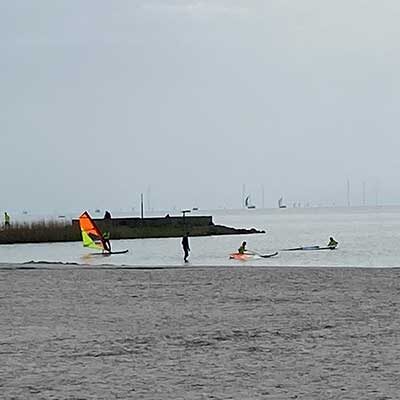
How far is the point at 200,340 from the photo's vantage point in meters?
11.5

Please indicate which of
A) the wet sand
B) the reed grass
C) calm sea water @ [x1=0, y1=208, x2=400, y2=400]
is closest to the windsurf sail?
the reed grass

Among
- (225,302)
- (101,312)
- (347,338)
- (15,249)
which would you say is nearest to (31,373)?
(347,338)

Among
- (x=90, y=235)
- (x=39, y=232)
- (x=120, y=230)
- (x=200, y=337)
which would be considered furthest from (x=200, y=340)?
(x=120, y=230)

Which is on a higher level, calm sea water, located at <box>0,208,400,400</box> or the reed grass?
the reed grass

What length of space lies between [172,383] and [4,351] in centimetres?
273

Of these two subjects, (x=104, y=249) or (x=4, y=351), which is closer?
(x=4, y=351)

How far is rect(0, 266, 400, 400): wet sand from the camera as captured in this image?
8469 millimetres

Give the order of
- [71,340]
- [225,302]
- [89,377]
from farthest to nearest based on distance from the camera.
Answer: [225,302]
[71,340]
[89,377]

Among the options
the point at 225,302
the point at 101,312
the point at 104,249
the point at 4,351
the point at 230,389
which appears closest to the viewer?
the point at 230,389

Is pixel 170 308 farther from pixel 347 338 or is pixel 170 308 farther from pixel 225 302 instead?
pixel 347 338

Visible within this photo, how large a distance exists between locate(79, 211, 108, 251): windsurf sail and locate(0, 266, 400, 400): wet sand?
31.7m

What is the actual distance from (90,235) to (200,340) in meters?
41.7

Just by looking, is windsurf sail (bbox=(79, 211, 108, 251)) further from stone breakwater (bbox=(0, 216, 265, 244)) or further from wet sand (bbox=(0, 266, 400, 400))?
wet sand (bbox=(0, 266, 400, 400))

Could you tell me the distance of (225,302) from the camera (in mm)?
16359
